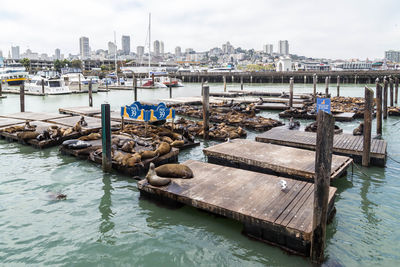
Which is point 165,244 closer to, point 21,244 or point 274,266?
point 274,266

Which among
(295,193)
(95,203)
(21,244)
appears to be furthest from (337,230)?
(21,244)

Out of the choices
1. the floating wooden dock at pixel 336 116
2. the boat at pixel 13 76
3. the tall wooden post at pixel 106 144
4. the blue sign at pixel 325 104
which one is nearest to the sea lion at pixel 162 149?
the tall wooden post at pixel 106 144

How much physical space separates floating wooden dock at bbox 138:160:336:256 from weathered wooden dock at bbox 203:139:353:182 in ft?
3.32

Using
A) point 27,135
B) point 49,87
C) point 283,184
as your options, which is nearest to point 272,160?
point 283,184

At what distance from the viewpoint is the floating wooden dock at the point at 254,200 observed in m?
4.64

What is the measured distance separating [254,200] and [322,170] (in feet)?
5.41

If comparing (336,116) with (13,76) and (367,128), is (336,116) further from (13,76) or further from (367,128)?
(13,76)

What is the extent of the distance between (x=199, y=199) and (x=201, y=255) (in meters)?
1.03

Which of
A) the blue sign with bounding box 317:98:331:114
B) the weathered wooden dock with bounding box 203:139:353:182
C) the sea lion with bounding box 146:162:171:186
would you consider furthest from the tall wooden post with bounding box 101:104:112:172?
the blue sign with bounding box 317:98:331:114

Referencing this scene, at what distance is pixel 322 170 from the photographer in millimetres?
3998

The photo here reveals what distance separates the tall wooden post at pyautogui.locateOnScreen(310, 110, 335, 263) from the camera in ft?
12.9

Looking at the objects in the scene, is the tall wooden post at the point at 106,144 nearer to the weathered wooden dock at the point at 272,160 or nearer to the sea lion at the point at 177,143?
the sea lion at the point at 177,143

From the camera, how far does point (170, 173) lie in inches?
257

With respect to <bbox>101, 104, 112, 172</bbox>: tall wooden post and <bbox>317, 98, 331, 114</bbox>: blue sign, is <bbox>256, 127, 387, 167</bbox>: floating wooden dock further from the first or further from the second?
<bbox>101, 104, 112, 172</bbox>: tall wooden post
